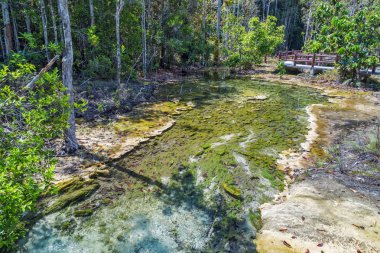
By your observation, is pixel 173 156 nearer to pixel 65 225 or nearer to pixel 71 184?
pixel 71 184

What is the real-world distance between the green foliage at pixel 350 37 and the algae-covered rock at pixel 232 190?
1345 cm

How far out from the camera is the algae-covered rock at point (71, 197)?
15.2 feet

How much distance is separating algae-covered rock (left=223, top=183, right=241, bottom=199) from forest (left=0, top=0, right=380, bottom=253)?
0.03 meters

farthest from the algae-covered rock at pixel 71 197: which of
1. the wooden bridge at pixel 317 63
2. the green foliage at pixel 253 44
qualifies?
the green foliage at pixel 253 44

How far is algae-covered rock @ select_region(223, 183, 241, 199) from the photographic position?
5212mm

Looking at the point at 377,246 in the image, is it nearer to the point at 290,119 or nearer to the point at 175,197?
the point at 175,197

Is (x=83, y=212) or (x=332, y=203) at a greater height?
(x=332, y=203)

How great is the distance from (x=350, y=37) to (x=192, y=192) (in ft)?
47.2

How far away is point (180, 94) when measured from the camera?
44.8ft

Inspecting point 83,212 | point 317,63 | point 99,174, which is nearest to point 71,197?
point 83,212

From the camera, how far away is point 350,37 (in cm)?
1455

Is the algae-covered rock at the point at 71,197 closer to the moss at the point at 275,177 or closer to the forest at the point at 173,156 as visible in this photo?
the forest at the point at 173,156

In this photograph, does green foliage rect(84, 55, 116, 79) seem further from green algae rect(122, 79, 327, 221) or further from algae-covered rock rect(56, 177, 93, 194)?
algae-covered rock rect(56, 177, 93, 194)

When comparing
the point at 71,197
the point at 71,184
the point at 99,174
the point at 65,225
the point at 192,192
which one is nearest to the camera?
the point at 65,225
